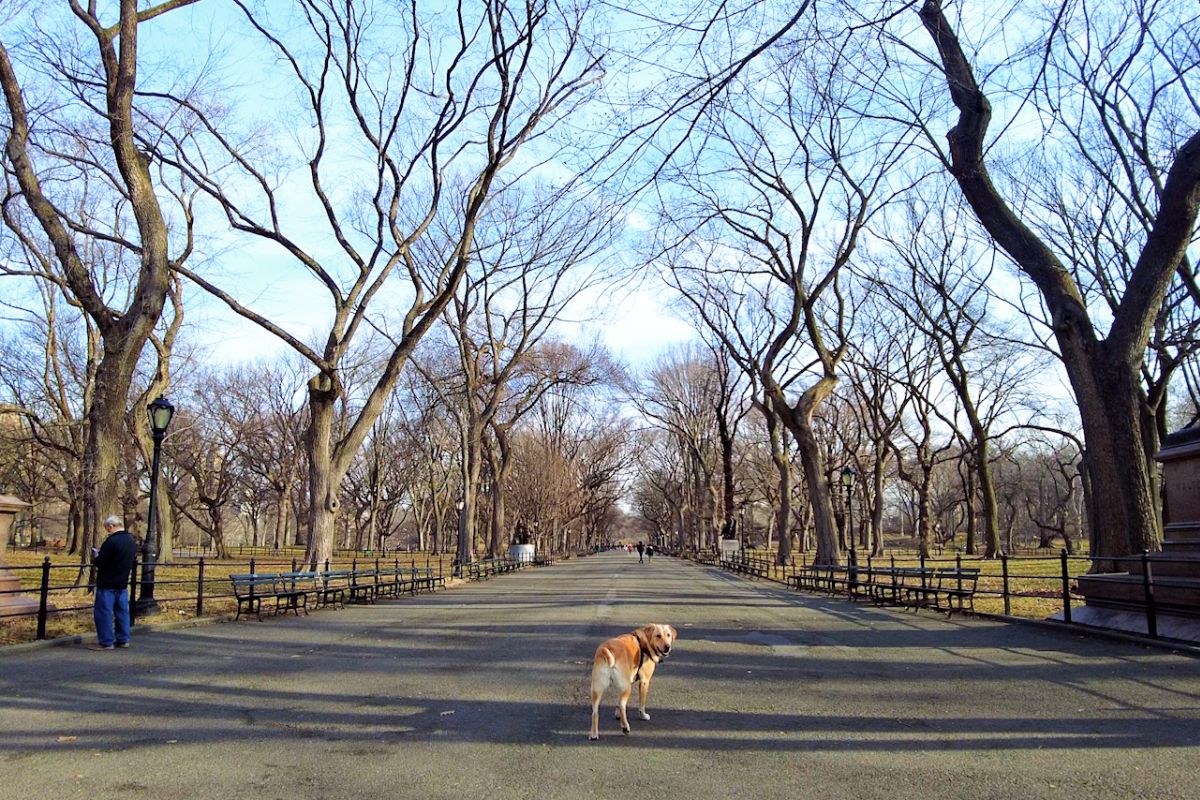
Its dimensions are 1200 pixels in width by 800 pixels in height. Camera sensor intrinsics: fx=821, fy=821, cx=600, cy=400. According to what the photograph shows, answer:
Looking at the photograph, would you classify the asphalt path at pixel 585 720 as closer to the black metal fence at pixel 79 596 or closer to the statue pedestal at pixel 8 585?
the black metal fence at pixel 79 596

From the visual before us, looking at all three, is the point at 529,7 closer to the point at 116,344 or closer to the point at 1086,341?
the point at 116,344

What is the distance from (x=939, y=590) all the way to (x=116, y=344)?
1555 centimetres

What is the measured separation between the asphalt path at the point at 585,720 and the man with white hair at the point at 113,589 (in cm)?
31

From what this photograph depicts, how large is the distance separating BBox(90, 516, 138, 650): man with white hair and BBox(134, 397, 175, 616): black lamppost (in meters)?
2.79

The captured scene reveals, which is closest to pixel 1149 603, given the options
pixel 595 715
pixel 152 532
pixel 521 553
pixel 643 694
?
pixel 643 694

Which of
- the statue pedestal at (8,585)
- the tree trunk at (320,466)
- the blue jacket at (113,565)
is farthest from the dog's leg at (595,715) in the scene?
the tree trunk at (320,466)

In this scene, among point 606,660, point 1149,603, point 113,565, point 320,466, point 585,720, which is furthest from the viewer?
point 320,466

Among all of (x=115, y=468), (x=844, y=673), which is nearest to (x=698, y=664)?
(x=844, y=673)

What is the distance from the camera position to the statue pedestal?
1139 centimetres

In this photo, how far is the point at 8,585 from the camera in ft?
38.0

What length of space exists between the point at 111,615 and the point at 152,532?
13.1ft

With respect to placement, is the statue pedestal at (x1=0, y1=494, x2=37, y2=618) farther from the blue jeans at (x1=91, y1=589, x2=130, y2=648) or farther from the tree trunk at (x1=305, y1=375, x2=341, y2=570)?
the tree trunk at (x1=305, y1=375, x2=341, y2=570)

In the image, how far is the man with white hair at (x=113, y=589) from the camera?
10305mm

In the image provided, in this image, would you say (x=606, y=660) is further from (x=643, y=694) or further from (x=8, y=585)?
(x=8, y=585)
